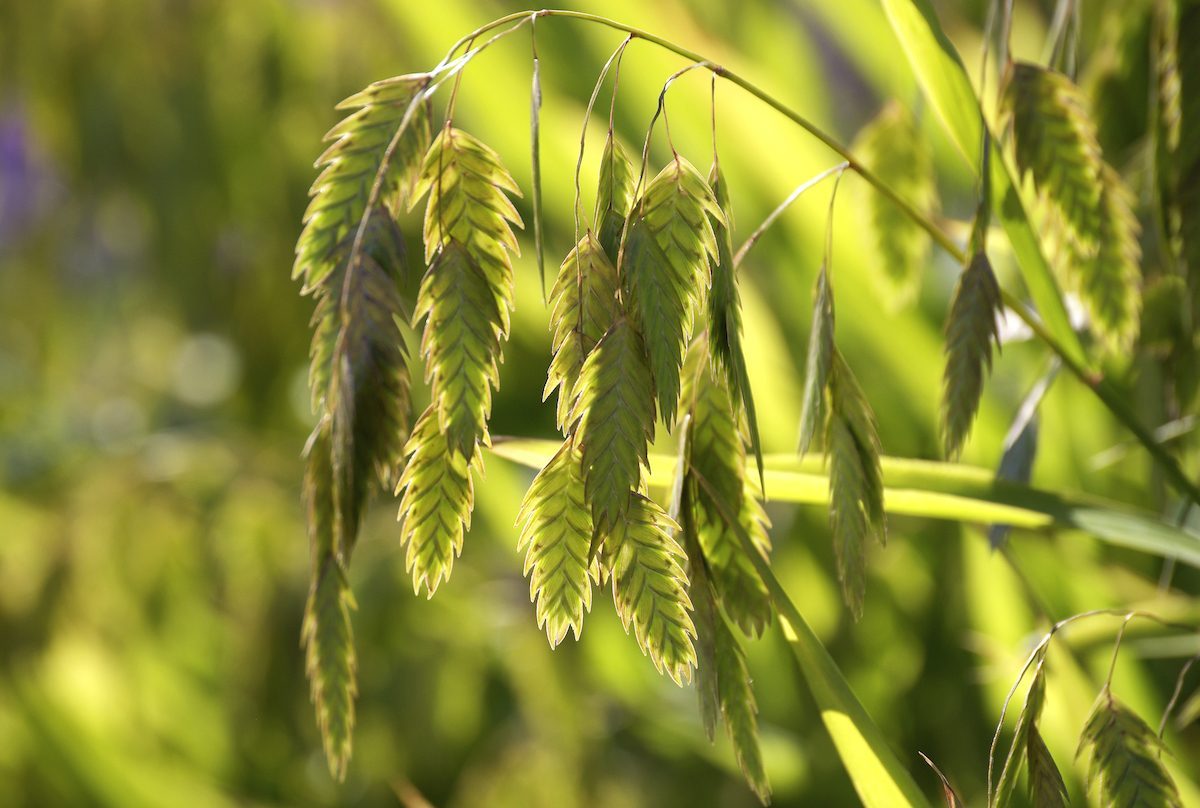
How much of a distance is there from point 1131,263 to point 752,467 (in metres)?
0.18

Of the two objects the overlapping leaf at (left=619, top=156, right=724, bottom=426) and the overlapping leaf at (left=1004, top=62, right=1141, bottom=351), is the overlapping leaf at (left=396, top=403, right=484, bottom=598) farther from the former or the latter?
the overlapping leaf at (left=1004, top=62, right=1141, bottom=351)

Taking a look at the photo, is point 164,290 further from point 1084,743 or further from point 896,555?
point 1084,743

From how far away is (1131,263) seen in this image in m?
0.47

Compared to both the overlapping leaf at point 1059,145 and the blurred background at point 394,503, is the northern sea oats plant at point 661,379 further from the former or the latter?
the blurred background at point 394,503

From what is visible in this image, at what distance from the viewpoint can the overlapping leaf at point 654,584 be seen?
0.33m

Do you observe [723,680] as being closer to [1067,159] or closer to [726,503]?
[726,503]

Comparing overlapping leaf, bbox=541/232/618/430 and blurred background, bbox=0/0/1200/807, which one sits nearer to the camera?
overlapping leaf, bbox=541/232/618/430

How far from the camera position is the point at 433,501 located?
0.34 m

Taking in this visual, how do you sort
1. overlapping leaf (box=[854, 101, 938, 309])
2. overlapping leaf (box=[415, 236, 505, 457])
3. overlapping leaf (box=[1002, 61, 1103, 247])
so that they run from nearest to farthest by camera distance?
overlapping leaf (box=[415, 236, 505, 457]) → overlapping leaf (box=[1002, 61, 1103, 247]) → overlapping leaf (box=[854, 101, 938, 309])

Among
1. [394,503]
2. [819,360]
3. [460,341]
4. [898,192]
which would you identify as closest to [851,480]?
[819,360]

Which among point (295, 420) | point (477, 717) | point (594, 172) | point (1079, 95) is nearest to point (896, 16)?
point (1079, 95)

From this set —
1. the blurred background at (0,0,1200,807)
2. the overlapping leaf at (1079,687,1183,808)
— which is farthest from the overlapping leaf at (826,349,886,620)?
the blurred background at (0,0,1200,807)

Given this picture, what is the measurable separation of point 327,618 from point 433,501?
6 cm

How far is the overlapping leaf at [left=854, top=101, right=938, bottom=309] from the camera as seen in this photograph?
22.7 inches
